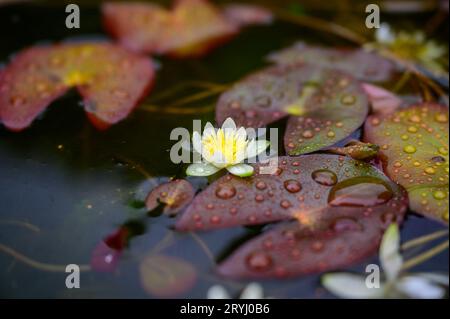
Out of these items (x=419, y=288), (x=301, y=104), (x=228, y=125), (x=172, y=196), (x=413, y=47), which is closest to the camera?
(x=419, y=288)

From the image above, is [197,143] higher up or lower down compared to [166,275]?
higher up

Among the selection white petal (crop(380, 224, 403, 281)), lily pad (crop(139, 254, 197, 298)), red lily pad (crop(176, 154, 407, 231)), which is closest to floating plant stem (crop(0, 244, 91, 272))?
A: lily pad (crop(139, 254, 197, 298))

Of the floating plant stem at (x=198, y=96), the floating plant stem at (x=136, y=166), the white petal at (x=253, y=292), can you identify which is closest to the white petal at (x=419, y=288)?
the white petal at (x=253, y=292)

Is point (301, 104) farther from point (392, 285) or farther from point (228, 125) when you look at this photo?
point (392, 285)

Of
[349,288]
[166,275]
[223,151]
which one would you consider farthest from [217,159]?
[349,288]

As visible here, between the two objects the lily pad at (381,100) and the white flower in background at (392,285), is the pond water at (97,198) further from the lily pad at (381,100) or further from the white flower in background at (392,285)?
the lily pad at (381,100)
